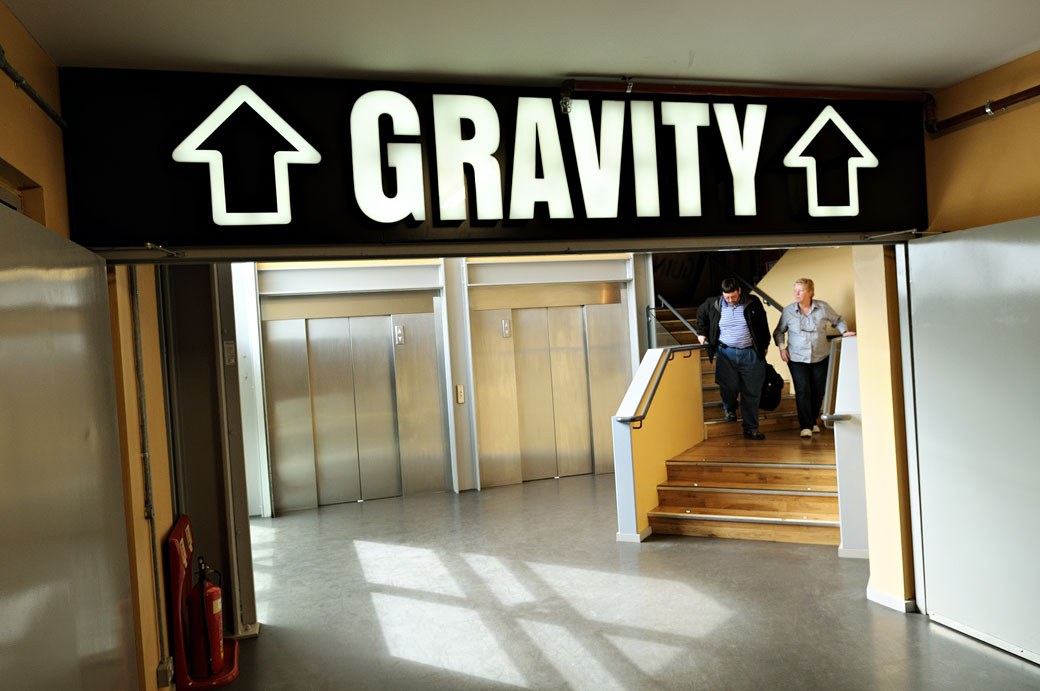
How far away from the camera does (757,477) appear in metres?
6.78

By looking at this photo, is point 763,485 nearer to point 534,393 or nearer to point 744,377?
point 744,377

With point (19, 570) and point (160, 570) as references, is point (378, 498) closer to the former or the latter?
point (160, 570)

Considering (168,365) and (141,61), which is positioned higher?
(141,61)

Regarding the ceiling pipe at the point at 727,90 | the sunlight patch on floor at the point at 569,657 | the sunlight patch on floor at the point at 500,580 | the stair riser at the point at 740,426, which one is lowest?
the sunlight patch on floor at the point at 500,580

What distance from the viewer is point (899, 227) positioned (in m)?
4.32

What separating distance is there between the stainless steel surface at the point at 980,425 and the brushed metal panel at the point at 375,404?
20.1 feet

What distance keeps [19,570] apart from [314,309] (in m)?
7.12

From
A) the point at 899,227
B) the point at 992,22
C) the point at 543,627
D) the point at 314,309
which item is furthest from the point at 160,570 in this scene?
the point at 314,309

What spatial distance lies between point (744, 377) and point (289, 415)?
503 cm

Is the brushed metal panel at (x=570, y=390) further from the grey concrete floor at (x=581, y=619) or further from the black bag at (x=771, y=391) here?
the grey concrete floor at (x=581, y=619)

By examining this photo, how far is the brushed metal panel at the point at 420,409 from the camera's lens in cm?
914

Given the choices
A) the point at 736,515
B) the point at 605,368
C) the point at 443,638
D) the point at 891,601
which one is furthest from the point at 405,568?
the point at 605,368

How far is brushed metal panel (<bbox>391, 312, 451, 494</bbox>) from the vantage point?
9.14 meters

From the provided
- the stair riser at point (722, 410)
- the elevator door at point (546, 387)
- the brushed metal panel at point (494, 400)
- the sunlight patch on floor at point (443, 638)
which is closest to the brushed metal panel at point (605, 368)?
the elevator door at point (546, 387)
